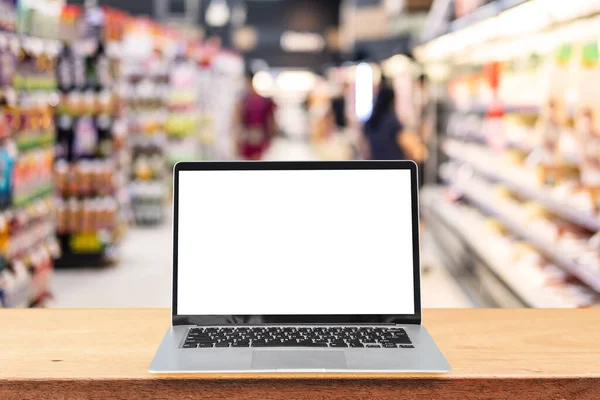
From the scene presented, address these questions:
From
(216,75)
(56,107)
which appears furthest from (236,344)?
(216,75)

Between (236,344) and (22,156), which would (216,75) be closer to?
(22,156)

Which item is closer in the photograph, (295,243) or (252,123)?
(295,243)

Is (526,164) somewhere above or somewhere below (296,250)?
above

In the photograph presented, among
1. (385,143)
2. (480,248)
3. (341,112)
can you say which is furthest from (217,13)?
(480,248)

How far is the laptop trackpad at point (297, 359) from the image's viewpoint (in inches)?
62.1

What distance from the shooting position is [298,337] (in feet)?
5.74

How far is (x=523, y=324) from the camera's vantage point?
74.9 inches

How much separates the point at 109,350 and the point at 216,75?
45.3ft

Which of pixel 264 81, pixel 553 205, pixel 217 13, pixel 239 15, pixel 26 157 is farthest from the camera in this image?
pixel 264 81

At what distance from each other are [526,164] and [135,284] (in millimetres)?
3338

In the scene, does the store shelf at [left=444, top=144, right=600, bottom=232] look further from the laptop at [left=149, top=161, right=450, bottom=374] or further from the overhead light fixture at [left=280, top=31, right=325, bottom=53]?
the overhead light fixture at [left=280, top=31, right=325, bottom=53]

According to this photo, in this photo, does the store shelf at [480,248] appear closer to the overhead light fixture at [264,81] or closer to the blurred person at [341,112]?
the blurred person at [341,112]

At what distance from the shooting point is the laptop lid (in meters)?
1.84

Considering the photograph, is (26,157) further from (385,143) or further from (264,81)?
(264,81)
